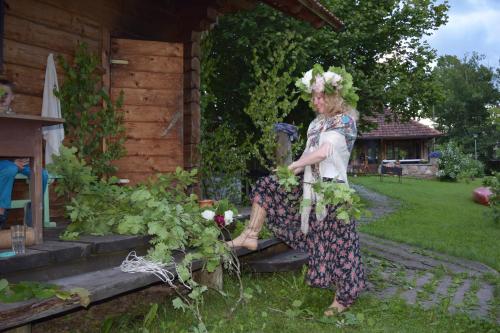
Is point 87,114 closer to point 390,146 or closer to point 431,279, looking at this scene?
point 431,279

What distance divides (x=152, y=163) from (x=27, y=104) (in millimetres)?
1572

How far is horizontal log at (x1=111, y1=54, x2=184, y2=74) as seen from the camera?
6.20 m

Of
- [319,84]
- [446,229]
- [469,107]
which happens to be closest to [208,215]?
[319,84]

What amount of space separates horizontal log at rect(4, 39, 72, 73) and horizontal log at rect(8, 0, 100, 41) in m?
0.29

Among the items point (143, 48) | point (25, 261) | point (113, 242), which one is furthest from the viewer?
point (143, 48)

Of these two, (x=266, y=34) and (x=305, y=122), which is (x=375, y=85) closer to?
(x=305, y=122)

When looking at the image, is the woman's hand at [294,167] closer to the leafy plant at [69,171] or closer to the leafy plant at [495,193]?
the leafy plant at [69,171]

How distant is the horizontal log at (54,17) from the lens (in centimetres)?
529

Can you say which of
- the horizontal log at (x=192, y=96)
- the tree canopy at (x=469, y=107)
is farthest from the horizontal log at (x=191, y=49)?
the tree canopy at (x=469, y=107)

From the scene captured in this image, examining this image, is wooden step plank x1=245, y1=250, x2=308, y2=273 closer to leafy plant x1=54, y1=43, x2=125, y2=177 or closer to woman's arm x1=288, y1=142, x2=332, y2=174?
woman's arm x1=288, y1=142, x2=332, y2=174

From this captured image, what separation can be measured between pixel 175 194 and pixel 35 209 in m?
2.34

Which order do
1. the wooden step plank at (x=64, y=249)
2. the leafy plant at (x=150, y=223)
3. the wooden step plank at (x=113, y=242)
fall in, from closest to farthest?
the wooden step plank at (x=64, y=249) < the wooden step plank at (x=113, y=242) < the leafy plant at (x=150, y=223)

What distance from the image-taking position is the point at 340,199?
386cm

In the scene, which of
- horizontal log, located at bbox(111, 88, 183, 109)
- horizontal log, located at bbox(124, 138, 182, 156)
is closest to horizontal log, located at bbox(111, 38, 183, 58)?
horizontal log, located at bbox(111, 88, 183, 109)
